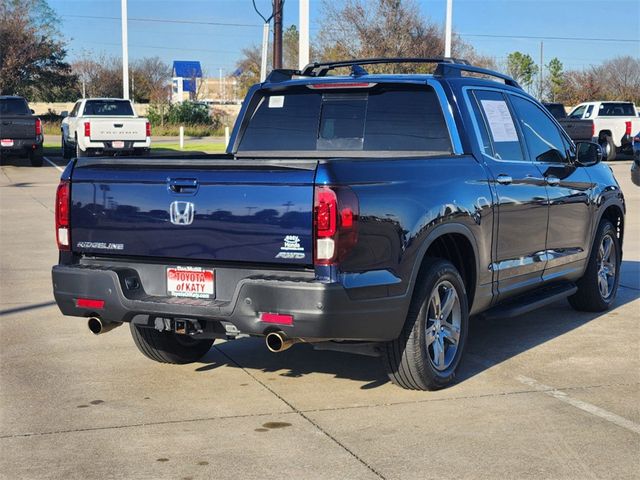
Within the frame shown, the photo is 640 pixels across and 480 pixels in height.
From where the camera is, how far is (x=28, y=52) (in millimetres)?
54312

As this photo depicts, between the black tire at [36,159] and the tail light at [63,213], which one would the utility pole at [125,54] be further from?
the tail light at [63,213]

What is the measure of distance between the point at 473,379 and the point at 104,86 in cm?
7805

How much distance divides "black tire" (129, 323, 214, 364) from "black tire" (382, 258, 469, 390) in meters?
1.40

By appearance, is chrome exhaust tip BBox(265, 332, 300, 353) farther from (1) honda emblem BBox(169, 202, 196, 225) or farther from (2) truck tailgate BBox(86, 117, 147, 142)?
(2) truck tailgate BBox(86, 117, 147, 142)

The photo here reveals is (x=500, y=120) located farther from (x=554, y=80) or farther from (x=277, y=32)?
(x=554, y=80)

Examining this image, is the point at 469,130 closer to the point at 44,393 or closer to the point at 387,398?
the point at 387,398

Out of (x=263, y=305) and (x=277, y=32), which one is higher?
(x=277, y=32)

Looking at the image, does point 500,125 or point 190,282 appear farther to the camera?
point 500,125

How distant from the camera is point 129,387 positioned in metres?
6.23

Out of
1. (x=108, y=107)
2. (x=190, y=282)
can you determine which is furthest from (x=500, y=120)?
(x=108, y=107)

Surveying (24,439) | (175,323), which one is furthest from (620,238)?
(24,439)

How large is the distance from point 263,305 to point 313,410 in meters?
0.80

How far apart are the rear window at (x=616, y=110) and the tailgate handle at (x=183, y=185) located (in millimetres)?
30461

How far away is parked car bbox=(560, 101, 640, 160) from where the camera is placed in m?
32.8
